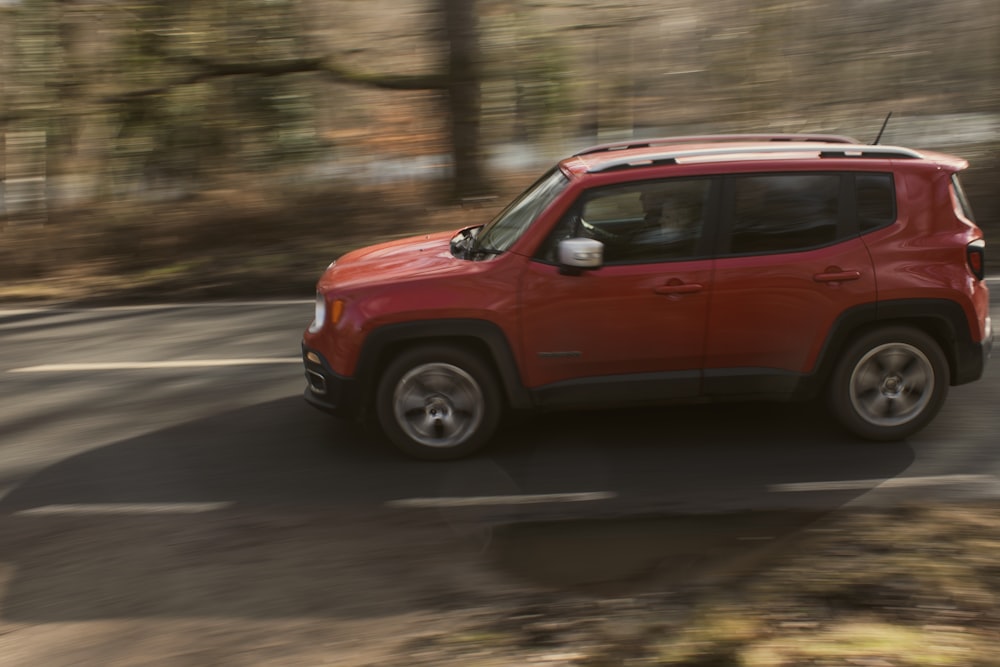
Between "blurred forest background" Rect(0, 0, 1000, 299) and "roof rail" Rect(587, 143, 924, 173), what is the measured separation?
24.5 ft

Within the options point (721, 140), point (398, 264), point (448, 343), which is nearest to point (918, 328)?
point (721, 140)

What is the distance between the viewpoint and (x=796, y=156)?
5.66 metres

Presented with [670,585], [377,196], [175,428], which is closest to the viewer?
[670,585]

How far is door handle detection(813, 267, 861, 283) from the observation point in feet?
18.0

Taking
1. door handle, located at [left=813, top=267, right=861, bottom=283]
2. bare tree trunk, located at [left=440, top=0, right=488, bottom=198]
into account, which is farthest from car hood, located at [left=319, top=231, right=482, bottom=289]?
bare tree trunk, located at [left=440, top=0, right=488, bottom=198]

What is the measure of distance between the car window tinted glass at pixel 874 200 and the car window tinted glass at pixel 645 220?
85cm

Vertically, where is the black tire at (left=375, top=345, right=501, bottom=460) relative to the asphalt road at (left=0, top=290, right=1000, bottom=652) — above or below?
above

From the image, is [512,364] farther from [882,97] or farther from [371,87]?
[882,97]

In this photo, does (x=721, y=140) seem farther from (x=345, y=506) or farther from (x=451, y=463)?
(x=345, y=506)

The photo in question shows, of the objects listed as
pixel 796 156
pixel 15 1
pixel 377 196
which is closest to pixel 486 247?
pixel 796 156

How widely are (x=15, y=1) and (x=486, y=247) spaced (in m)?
10.1

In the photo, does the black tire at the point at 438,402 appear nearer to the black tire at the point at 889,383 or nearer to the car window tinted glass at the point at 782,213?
the car window tinted glass at the point at 782,213

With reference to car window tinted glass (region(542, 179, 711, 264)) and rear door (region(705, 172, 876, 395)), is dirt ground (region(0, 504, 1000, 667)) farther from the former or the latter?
car window tinted glass (region(542, 179, 711, 264))

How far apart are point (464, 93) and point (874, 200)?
8.82 meters
